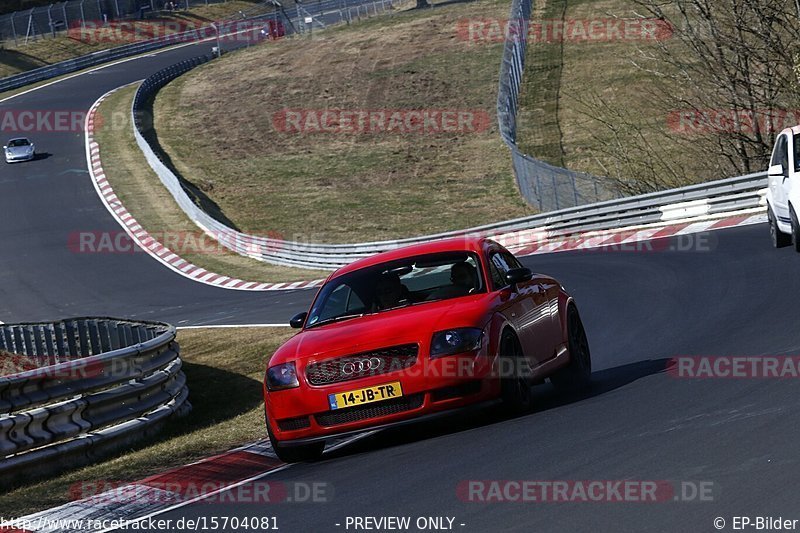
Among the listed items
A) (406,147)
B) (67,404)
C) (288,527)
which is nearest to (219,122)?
(406,147)

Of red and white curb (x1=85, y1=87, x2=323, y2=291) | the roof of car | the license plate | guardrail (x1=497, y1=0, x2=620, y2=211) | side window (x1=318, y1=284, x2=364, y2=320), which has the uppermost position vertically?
the roof of car

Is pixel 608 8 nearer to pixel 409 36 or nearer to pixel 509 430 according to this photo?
pixel 409 36

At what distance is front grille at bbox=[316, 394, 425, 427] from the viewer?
866 centimetres

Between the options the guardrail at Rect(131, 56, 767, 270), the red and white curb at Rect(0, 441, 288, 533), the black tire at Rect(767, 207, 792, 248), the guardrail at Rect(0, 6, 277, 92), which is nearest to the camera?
the red and white curb at Rect(0, 441, 288, 533)

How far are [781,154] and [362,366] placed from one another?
954 cm

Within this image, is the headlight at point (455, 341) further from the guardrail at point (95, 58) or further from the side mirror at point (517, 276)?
the guardrail at point (95, 58)

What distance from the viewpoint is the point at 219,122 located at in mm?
59375

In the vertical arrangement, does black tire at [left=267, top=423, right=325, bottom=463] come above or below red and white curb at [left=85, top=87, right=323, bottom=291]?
above

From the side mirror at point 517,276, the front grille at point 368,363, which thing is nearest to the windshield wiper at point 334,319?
the front grille at point 368,363

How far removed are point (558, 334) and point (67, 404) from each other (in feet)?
13.5

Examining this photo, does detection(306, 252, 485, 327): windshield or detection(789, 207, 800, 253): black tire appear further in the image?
detection(789, 207, 800, 253): black tire

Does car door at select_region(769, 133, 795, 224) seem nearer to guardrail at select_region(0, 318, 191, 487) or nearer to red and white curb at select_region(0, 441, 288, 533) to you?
guardrail at select_region(0, 318, 191, 487)

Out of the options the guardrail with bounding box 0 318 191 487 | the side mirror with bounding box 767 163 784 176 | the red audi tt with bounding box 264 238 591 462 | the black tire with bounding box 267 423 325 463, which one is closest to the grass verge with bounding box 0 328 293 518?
the guardrail with bounding box 0 318 191 487

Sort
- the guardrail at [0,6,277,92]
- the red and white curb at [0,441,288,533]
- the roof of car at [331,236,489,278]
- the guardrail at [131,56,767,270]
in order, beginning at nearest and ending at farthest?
the red and white curb at [0,441,288,533], the roof of car at [331,236,489,278], the guardrail at [131,56,767,270], the guardrail at [0,6,277,92]
